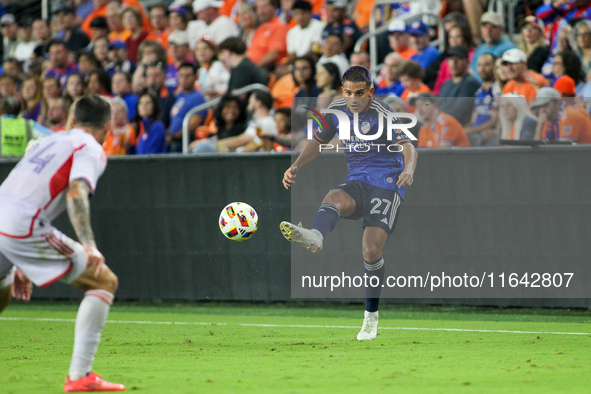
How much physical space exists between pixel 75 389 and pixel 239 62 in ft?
34.0

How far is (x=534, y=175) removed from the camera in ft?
36.7

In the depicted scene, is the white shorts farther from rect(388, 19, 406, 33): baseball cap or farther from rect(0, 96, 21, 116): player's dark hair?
rect(388, 19, 406, 33): baseball cap

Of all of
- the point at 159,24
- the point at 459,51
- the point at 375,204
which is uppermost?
the point at 159,24

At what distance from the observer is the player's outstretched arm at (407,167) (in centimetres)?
940

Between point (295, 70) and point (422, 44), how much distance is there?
230 centimetres

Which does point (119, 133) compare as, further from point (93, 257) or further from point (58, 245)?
point (93, 257)

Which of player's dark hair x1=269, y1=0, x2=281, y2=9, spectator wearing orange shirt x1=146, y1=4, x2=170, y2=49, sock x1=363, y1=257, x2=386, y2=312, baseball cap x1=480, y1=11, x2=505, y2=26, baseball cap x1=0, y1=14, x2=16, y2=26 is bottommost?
sock x1=363, y1=257, x2=386, y2=312

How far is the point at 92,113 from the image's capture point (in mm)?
6363

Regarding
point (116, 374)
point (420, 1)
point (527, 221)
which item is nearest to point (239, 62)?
point (420, 1)

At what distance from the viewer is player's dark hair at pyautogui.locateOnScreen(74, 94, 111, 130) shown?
6.36 meters

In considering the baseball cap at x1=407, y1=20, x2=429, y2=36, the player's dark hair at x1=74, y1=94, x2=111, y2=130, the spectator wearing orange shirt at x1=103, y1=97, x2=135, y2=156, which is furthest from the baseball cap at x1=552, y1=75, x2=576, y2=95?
the player's dark hair at x1=74, y1=94, x2=111, y2=130

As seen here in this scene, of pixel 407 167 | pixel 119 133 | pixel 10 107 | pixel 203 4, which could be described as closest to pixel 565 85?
pixel 407 167

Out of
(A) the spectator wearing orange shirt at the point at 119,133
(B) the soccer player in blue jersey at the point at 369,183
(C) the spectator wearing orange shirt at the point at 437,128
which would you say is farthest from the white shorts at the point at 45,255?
(A) the spectator wearing orange shirt at the point at 119,133

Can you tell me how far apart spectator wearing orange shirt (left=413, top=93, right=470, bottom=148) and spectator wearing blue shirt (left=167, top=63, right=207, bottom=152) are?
176 inches
